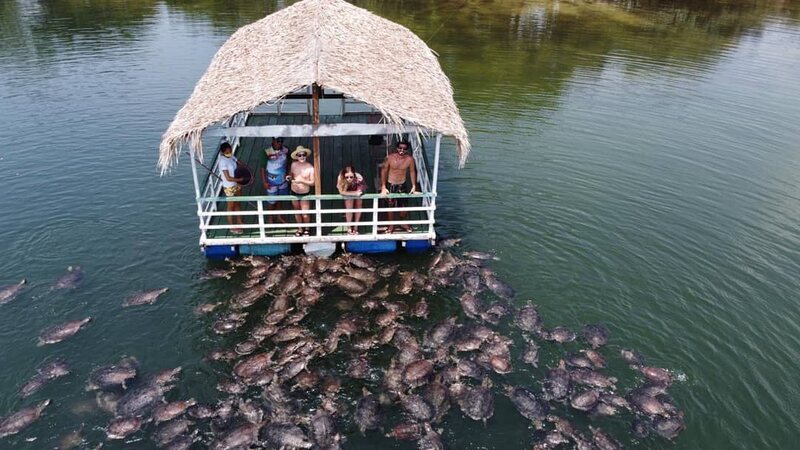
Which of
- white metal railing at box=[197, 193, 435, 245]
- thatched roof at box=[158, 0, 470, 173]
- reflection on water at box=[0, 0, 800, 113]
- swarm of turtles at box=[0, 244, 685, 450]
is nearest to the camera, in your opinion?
swarm of turtles at box=[0, 244, 685, 450]

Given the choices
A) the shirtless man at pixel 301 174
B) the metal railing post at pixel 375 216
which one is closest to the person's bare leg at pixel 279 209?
the shirtless man at pixel 301 174

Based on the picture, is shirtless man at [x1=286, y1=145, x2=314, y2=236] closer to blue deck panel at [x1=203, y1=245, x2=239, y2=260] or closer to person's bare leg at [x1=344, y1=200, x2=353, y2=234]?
person's bare leg at [x1=344, y1=200, x2=353, y2=234]

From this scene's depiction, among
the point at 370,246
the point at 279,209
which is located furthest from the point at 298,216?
the point at 370,246

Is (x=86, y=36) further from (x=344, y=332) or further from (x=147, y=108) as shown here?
(x=344, y=332)

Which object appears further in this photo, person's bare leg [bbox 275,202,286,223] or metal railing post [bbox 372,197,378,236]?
person's bare leg [bbox 275,202,286,223]

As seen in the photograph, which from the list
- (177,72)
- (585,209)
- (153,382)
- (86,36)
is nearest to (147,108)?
(177,72)

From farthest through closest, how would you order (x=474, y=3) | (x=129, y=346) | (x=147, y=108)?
(x=474, y=3) → (x=147, y=108) → (x=129, y=346)

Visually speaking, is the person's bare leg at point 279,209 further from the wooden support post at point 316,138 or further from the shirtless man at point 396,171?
the shirtless man at point 396,171

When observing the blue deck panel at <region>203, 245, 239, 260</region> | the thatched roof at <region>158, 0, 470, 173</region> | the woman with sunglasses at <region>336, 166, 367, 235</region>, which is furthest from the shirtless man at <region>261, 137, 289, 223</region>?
the thatched roof at <region>158, 0, 470, 173</region>
